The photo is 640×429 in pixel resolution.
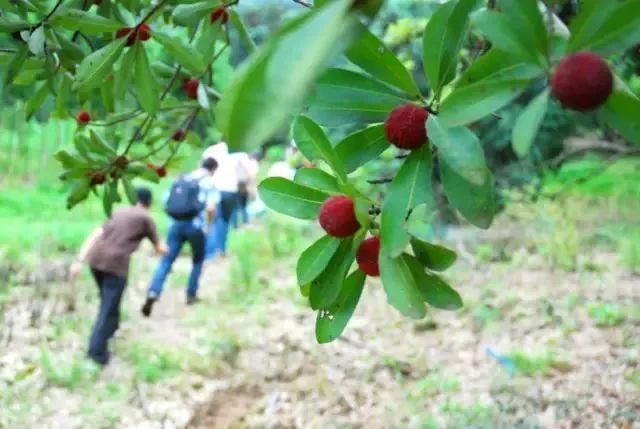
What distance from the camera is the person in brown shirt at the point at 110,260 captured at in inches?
190

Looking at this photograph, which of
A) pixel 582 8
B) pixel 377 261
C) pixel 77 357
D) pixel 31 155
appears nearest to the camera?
pixel 582 8

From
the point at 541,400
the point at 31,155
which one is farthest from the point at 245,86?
the point at 31,155

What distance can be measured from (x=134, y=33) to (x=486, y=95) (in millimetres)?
944

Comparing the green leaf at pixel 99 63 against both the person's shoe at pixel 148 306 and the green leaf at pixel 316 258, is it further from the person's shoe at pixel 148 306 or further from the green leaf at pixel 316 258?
the person's shoe at pixel 148 306

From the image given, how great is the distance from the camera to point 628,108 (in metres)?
0.84

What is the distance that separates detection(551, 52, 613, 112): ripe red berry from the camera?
708mm

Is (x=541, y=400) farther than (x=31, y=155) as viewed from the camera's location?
No

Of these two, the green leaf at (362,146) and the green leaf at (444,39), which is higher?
the green leaf at (444,39)

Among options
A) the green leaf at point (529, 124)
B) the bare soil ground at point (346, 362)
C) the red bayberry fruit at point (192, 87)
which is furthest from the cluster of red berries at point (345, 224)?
the bare soil ground at point (346, 362)

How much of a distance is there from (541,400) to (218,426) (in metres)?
1.69

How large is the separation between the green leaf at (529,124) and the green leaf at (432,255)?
0.40 metres

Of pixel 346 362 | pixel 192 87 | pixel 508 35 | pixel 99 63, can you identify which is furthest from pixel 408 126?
pixel 346 362

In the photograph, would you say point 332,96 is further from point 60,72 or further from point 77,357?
point 77,357

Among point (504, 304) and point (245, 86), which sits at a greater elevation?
point (245, 86)
